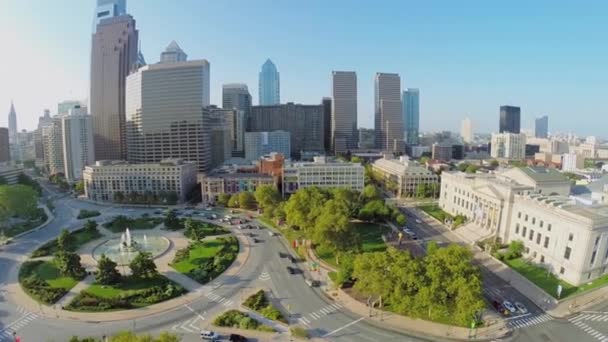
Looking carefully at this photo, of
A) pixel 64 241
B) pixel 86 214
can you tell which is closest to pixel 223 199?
pixel 86 214

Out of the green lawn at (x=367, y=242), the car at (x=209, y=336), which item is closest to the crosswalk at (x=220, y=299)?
the car at (x=209, y=336)

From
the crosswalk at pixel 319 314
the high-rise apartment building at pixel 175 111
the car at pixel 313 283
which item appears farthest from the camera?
the high-rise apartment building at pixel 175 111

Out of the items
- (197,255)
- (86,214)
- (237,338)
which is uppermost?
(86,214)

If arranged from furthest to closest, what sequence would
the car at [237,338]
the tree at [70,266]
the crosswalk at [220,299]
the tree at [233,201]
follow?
1. the tree at [233,201]
2. the tree at [70,266]
3. the crosswalk at [220,299]
4. the car at [237,338]

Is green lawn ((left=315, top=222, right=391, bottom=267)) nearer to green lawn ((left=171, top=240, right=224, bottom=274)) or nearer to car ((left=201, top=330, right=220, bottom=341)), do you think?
green lawn ((left=171, top=240, right=224, bottom=274))

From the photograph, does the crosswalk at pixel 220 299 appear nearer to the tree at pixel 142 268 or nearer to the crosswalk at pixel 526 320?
the tree at pixel 142 268

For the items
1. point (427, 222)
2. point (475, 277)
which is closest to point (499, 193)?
point (427, 222)

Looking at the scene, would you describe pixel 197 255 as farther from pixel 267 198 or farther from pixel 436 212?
pixel 436 212

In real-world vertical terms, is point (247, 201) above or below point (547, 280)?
above
